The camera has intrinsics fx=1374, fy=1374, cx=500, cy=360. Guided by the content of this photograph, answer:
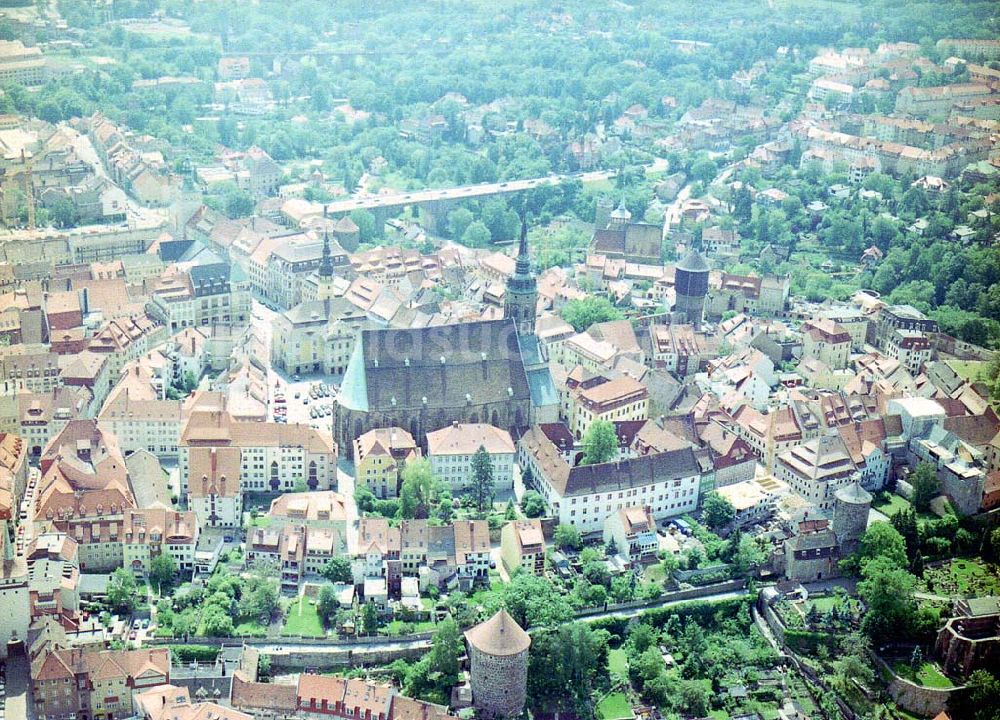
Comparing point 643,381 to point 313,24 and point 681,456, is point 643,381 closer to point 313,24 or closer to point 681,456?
point 681,456

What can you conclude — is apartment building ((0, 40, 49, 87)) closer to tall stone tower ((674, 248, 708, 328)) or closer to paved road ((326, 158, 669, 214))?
paved road ((326, 158, 669, 214))

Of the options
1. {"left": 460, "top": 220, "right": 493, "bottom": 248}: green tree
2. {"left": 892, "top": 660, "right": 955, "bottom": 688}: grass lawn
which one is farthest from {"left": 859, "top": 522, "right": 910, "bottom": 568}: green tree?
{"left": 460, "top": 220, "right": 493, "bottom": 248}: green tree

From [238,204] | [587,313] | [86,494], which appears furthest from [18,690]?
[238,204]

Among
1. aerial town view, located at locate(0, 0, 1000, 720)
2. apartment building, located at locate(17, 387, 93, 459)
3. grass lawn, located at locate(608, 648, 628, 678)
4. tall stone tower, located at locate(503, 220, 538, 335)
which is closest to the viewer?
aerial town view, located at locate(0, 0, 1000, 720)

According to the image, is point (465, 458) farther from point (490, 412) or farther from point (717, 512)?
point (717, 512)

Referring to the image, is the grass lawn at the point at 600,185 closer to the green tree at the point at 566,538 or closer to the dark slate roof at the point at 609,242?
the dark slate roof at the point at 609,242

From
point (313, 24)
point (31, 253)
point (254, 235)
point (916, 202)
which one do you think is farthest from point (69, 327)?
point (313, 24)

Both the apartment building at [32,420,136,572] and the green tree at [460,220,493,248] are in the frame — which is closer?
the apartment building at [32,420,136,572]
